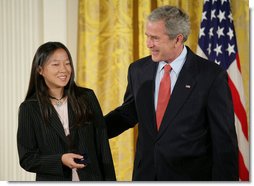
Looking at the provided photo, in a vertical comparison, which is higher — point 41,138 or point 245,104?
point 245,104

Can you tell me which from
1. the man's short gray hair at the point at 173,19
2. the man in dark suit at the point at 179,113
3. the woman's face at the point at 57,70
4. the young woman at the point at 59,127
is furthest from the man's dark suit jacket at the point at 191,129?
the woman's face at the point at 57,70

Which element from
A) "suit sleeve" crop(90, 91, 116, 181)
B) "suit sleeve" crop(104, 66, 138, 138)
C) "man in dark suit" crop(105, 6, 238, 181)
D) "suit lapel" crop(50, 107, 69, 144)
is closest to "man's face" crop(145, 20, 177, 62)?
"man in dark suit" crop(105, 6, 238, 181)

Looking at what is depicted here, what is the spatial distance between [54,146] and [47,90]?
25 cm

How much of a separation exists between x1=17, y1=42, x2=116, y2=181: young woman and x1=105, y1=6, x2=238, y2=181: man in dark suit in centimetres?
19

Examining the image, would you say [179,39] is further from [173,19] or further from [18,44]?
[18,44]

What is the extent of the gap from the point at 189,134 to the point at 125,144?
372mm

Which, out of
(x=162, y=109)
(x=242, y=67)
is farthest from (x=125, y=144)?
(x=242, y=67)

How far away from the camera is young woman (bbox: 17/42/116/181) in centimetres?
158

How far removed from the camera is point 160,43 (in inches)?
63.5

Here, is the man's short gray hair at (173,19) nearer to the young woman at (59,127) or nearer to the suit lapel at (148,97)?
the suit lapel at (148,97)

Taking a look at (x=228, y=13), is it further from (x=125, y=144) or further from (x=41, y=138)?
(x=41, y=138)

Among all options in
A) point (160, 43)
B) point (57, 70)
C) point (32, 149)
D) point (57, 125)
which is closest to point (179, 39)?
point (160, 43)

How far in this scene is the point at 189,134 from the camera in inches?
60.5

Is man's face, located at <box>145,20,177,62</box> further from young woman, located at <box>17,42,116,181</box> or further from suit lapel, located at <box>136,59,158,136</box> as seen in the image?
young woman, located at <box>17,42,116,181</box>
